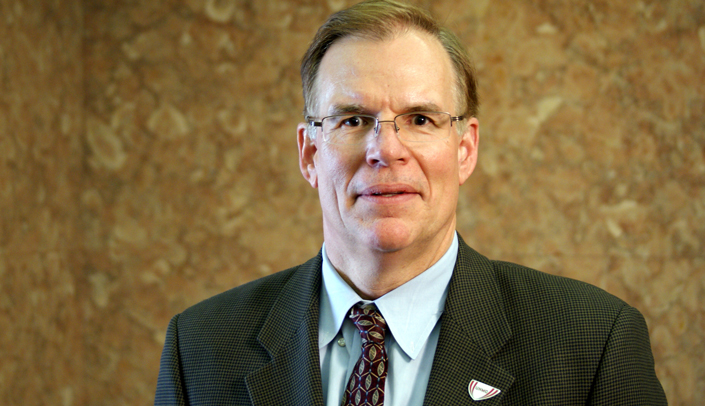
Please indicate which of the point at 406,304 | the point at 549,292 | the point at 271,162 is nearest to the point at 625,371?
the point at 549,292

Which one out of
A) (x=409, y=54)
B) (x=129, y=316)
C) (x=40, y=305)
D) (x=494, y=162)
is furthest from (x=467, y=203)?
(x=40, y=305)

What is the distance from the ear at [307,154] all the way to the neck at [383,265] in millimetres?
228

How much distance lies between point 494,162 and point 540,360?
3.95 feet

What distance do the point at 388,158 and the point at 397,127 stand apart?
83 mm

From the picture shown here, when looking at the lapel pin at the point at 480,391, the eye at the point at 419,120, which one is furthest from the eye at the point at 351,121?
the lapel pin at the point at 480,391

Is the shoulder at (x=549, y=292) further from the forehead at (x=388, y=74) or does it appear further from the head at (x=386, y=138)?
the forehead at (x=388, y=74)

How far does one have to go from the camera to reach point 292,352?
4.87ft

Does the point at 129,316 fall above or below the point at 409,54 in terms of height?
below

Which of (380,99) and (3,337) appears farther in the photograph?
(3,337)

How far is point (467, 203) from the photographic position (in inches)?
96.4

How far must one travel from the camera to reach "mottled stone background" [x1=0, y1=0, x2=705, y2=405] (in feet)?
7.87

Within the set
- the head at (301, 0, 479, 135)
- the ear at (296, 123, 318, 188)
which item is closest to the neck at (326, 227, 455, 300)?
the ear at (296, 123, 318, 188)

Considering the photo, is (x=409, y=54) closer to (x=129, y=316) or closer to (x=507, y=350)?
(x=507, y=350)

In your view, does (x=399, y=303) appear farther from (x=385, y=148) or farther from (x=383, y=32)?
(x=383, y=32)
